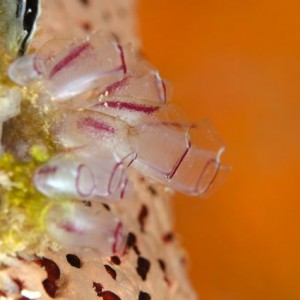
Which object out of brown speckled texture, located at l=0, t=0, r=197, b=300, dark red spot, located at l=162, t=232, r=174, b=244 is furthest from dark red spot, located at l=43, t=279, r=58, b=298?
dark red spot, located at l=162, t=232, r=174, b=244

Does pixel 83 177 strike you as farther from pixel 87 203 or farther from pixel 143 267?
pixel 143 267

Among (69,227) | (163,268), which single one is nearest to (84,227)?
(69,227)

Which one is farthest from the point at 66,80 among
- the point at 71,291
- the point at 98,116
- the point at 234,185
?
the point at 234,185

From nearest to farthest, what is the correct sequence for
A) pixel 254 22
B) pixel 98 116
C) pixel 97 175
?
pixel 97 175 → pixel 98 116 → pixel 254 22

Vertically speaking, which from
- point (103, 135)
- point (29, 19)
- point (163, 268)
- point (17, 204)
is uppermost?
point (29, 19)

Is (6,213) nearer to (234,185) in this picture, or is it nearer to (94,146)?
(94,146)

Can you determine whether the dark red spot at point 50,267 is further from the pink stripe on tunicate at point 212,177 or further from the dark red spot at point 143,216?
the dark red spot at point 143,216

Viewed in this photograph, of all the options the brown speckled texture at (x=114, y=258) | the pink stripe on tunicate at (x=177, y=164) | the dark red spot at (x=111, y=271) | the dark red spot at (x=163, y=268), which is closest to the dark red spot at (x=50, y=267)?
the brown speckled texture at (x=114, y=258)
